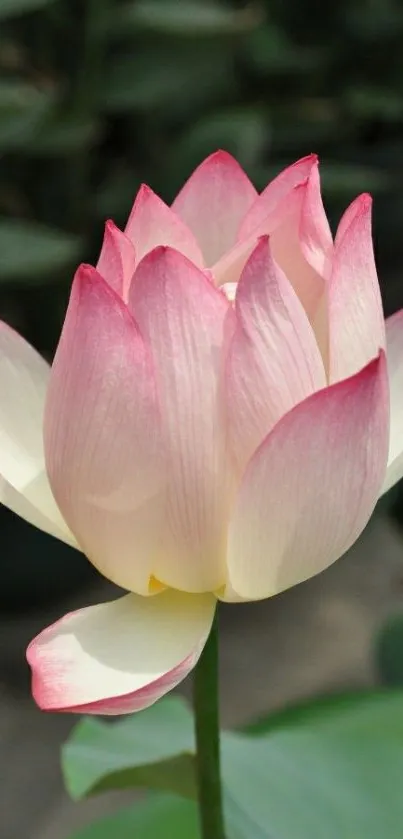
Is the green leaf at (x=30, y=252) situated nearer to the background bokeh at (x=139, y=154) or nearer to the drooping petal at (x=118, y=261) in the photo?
the background bokeh at (x=139, y=154)

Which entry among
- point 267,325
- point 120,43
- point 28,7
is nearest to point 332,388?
point 267,325

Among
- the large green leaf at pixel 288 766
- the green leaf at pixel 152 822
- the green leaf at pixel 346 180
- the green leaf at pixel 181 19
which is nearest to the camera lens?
the large green leaf at pixel 288 766

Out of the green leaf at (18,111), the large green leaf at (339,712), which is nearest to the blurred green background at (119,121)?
the green leaf at (18,111)

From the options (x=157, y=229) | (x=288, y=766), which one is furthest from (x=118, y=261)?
(x=288, y=766)

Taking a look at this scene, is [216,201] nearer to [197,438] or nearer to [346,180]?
[197,438]

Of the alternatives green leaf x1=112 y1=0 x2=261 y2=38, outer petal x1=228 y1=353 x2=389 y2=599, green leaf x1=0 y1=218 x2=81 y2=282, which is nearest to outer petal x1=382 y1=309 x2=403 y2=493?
outer petal x1=228 y1=353 x2=389 y2=599
